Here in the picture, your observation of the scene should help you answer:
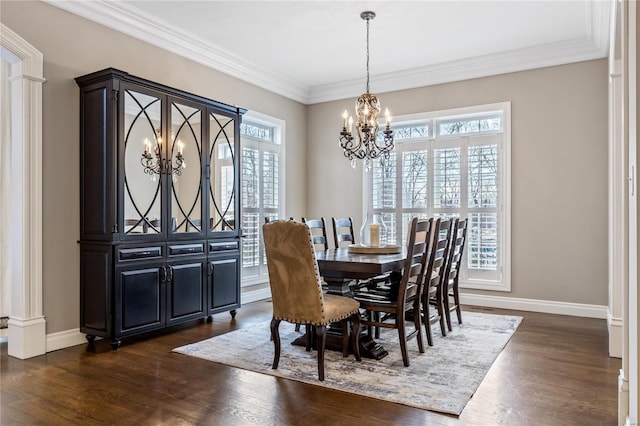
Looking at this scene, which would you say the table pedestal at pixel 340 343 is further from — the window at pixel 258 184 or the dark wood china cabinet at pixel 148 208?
the window at pixel 258 184

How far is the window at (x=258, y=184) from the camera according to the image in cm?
560

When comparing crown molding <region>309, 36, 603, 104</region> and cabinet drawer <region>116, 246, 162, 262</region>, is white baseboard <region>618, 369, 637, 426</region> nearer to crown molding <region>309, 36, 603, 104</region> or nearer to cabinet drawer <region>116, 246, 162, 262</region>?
cabinet drawer <region>116, 246, 162, 262</region>

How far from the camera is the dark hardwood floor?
232cm

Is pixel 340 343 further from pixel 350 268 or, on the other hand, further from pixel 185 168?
pixel 185 168

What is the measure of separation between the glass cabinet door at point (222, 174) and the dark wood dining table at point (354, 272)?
155 centimetres

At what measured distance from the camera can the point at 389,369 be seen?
3031mm

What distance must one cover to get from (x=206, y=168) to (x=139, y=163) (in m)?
0.73

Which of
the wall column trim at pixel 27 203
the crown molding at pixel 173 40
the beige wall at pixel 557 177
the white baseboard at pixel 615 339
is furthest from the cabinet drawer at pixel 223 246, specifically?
the white baseboard at pixel 615 339

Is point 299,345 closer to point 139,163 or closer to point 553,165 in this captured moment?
point 139,163

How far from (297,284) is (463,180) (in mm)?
3278

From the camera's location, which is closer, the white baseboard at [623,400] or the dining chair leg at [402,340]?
the white baseboard at [623,400]

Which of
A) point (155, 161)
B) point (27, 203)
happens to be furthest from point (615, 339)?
point (27, 203)

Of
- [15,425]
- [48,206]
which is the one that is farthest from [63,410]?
[48,206]

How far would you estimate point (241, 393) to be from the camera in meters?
2.66
